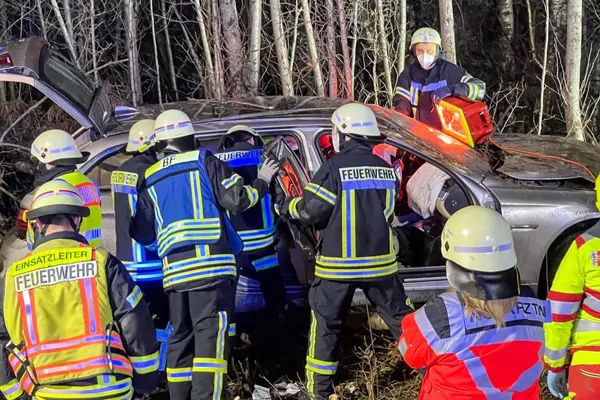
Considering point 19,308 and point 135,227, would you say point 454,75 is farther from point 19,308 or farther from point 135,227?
point 19,308

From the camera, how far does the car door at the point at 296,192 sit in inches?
177

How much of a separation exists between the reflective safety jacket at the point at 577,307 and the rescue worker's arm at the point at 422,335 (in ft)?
2.73

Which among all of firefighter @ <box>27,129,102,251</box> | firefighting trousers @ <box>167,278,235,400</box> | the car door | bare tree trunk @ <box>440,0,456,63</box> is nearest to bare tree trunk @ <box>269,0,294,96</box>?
bare tree trunk @ <box>440,0,456,63</box>

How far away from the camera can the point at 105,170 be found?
4.78m

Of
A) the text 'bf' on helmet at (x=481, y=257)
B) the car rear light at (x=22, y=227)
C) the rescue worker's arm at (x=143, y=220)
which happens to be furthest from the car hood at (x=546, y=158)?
the car rear light at (x=22, y=227)

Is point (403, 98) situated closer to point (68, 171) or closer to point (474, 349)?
point (68, 171)

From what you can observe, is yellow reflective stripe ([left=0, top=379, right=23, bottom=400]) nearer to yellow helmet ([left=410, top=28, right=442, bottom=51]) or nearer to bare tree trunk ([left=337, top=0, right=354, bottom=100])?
yellow helmet ([left=410, top=28, right=442, bottom=51])

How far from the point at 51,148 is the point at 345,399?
7.62ft

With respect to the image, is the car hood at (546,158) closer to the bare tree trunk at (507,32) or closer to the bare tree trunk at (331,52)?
the bare tree trunk at (331,52)

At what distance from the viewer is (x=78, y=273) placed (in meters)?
2.74

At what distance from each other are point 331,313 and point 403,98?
2.57 metres

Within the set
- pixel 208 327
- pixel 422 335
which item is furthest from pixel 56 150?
pixel 422 335

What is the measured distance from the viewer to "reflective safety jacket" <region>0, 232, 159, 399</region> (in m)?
2.73

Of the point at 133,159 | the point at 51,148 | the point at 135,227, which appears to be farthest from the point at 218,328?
the point at 51,148
